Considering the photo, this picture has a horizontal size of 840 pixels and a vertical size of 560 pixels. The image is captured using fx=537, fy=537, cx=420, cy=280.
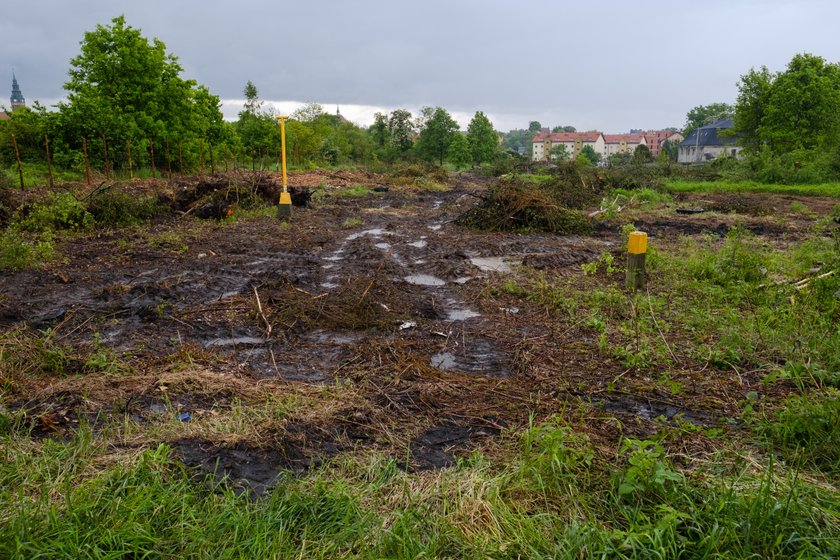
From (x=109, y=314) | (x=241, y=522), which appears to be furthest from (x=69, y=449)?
(x=109, y=314)

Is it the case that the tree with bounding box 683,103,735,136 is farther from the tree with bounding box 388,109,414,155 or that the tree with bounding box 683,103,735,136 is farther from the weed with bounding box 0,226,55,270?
the weed with bounding box 0,226,55,270

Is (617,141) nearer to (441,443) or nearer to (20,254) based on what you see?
(20,254)

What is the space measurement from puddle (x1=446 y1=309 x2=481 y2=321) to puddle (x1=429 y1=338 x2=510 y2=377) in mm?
865

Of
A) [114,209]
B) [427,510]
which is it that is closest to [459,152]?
[114,209]

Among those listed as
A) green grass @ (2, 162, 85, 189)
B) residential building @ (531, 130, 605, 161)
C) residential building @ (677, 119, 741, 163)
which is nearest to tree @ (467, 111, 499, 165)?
residential building @ (677, 119, 741, 163)

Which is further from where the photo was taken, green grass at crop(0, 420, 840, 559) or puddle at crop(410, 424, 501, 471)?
puddle at crop(410, 424, 501, 471)

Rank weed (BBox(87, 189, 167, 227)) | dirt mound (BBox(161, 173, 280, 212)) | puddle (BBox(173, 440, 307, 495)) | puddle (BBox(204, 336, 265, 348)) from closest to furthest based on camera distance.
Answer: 1. puddle (BBox(173, 440, 307, 495))
2. puddle (BBox(204, 336, 265, 348))
3. weed (BBox(87, 189, 167, 227))
4. dirt mound (BBox(161, 173, 280, 212))

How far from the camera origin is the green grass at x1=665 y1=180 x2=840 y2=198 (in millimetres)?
23359

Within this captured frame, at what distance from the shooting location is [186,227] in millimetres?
12422

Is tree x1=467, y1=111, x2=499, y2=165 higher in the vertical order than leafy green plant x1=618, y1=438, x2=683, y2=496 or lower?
higher

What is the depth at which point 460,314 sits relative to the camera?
6500 mm

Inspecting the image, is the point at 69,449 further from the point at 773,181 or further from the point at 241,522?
the point at 773,181

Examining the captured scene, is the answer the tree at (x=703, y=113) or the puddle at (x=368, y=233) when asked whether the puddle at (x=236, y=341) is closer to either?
the puddle at (x=368, y=233)

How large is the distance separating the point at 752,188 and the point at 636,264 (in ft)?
73.0
